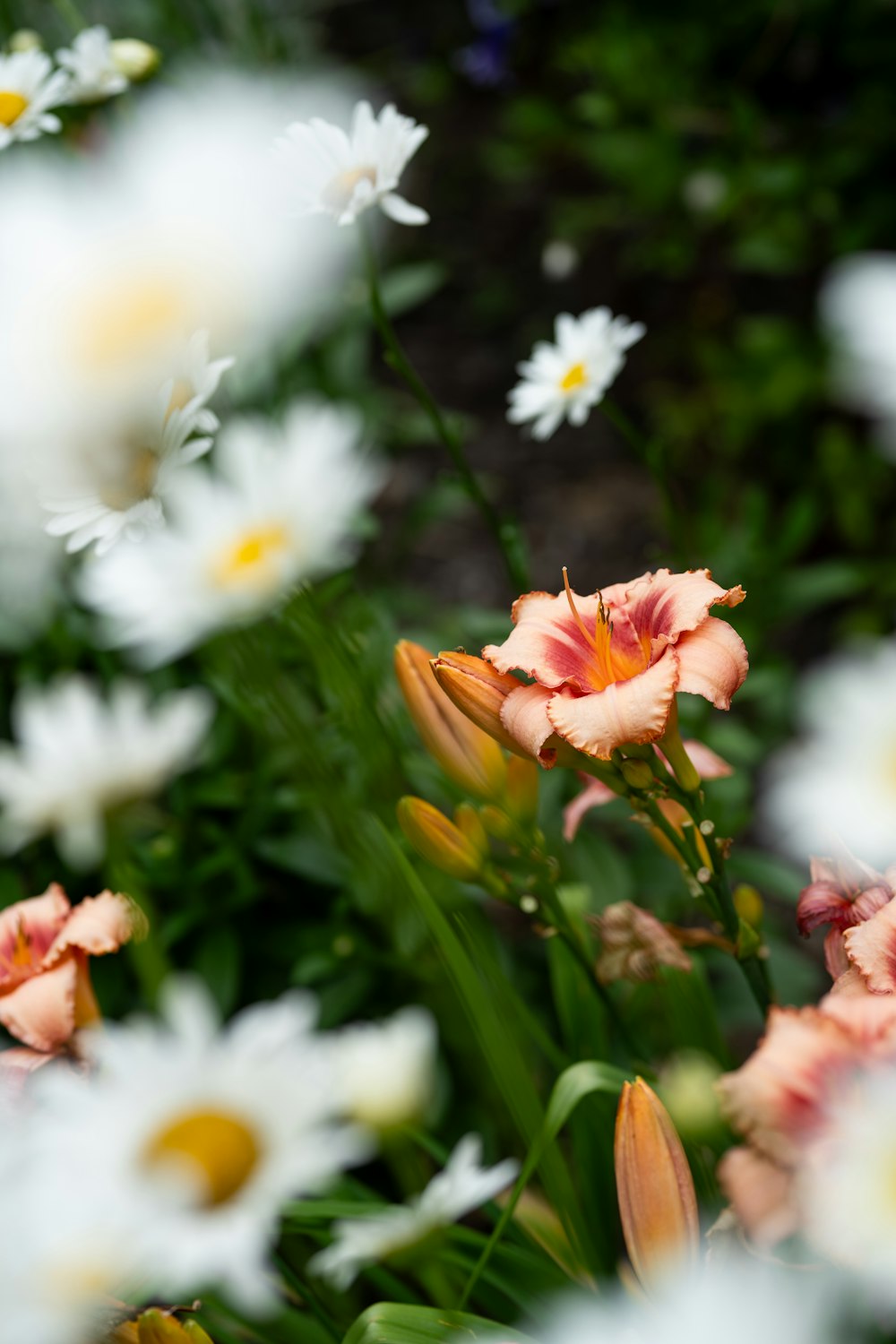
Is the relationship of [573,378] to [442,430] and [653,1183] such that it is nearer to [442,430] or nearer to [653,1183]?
[442,430]

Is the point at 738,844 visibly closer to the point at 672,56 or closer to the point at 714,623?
the point at 714,623

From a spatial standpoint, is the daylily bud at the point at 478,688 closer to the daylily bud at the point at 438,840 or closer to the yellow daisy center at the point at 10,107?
the daylily bud at the point at 438,840

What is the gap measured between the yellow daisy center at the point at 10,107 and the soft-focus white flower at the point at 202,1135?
1.79 ft

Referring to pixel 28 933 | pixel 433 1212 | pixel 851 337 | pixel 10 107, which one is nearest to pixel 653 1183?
pixel 433 1212

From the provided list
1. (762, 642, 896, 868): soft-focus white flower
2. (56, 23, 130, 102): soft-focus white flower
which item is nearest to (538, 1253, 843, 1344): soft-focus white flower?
(762, 642, 896, 868): soft-focus white flower

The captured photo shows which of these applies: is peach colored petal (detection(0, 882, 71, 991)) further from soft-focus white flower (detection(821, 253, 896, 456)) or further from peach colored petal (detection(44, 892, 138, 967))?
soft-focus white flower (detection(821, 253, 896, 456))

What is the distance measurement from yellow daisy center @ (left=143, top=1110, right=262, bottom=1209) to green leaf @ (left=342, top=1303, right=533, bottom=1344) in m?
0.18

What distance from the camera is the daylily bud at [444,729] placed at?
543 mm

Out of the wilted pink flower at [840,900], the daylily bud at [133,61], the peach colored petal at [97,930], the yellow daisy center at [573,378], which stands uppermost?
the daylily bud at [133,61]

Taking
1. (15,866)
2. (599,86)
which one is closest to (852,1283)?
(15,866)

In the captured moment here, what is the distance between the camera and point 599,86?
5.49 feet

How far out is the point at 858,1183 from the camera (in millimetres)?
329

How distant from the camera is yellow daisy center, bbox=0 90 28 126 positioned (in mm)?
709

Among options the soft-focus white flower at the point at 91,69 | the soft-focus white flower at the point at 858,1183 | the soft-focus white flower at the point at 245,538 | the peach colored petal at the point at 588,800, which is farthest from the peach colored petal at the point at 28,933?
the soft-focus white flower at the point at 91,69
